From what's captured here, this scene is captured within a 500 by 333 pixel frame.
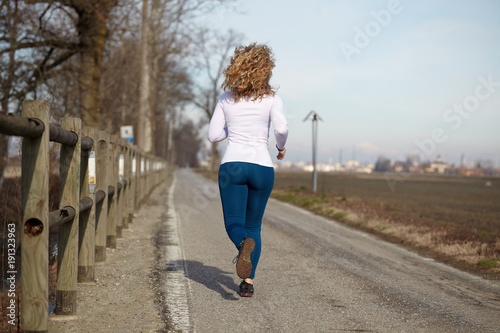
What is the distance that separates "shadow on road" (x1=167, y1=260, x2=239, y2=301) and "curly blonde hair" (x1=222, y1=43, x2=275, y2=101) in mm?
1767

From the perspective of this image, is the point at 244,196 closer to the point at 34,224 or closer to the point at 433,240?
the point at 34,224

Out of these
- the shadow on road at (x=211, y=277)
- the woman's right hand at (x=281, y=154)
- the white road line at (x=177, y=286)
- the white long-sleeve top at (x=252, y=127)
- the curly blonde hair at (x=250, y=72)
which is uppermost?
the curly blonde hair at (x=250, y=72)

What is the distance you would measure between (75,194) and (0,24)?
33.7ft

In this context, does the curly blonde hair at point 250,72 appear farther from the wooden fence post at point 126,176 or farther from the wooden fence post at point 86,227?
the wooden fence post at point 126,176

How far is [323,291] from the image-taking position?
466 cm

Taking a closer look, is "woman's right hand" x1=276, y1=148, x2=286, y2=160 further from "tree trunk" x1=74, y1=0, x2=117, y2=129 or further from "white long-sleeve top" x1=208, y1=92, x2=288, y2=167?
"tree trunk" x1=74, y1=0, x2=117, y2=129

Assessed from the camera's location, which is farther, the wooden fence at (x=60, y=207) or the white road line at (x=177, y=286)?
the white road line at (x=177, y=286)

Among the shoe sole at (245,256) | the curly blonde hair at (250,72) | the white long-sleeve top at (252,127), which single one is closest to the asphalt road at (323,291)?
the shoe sole at (245,256)

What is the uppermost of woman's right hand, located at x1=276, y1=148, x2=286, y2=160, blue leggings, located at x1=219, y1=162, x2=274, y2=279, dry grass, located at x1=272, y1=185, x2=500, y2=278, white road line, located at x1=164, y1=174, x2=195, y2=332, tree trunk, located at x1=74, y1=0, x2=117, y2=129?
tree trunk, located at x1=74, y1=0, x2=117, y2=129

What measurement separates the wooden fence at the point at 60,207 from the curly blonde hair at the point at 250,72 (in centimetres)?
129

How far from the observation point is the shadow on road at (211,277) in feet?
15.1

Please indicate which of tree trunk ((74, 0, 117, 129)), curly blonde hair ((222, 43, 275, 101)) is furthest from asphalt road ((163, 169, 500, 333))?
tree trunk ((74, 0, 117, 129))

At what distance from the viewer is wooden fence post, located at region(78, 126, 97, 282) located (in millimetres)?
4574

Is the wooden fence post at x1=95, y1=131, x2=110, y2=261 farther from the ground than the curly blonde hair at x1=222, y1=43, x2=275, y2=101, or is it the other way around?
the curly blonde hair at x1=222, y1=43, x2=275, y2=101
